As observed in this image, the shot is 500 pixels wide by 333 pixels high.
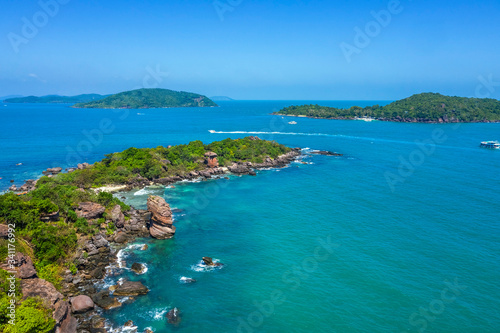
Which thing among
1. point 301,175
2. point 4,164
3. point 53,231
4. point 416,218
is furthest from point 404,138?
point 4,164

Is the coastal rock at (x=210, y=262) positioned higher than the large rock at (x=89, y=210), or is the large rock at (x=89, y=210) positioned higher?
the large rock at (x=89, y=210)

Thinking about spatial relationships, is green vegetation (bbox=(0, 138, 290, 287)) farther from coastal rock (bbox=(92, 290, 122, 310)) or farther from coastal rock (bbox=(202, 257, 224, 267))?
coastal rock (bbox=(202, 257, 224, 267))

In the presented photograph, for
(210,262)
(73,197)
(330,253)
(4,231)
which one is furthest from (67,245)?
(330,253)

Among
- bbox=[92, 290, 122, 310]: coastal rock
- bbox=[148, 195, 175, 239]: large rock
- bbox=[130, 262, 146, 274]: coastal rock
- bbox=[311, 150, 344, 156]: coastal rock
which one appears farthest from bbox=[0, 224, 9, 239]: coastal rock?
bbox=[311, 150, 344, 156]: coastal rock

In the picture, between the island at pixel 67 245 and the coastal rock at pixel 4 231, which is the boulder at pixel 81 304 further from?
the coastal rock at pixel 4 231

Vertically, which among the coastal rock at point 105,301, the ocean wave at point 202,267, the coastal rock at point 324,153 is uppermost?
the coastal rock at point 324,153

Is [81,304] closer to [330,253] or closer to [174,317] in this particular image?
[174,317]

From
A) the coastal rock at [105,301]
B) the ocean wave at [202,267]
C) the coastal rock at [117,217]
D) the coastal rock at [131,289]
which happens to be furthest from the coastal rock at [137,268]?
the coastal rock at [117,217]

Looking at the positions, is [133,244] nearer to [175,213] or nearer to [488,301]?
[175,213]
